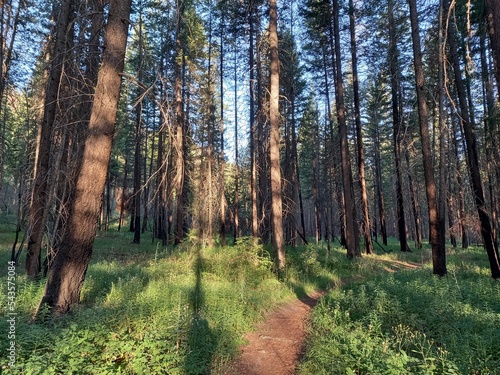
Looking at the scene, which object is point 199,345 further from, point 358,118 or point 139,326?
point 358,118

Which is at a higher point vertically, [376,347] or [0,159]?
[0,159]

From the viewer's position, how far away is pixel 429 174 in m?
10.3

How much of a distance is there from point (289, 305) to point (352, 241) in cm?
767

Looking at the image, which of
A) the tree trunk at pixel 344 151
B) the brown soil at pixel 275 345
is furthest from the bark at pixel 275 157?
the tree trunk at pixel 344 151

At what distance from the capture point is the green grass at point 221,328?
3.60 meters

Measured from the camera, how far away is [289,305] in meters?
7.96

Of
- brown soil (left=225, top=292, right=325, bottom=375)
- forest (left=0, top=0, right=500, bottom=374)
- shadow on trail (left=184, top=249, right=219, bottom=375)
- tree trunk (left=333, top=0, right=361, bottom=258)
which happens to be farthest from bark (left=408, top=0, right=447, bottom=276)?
shadow on trail (left=184, top=249, right=219, bottom=375)

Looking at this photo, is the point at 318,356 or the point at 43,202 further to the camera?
the point at 43,202

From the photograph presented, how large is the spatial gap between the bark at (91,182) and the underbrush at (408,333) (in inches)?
153

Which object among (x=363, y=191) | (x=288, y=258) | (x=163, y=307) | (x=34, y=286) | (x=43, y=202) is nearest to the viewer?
(x=163, y=307)

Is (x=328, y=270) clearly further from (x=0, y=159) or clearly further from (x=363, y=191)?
(x=0, y=159)

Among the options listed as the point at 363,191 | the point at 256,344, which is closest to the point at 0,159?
the point at 256,344

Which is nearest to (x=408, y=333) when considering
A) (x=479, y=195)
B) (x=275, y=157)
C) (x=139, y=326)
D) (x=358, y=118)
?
(x=139, y=326)

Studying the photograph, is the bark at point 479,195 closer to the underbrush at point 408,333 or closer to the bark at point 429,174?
the bark at point 429,174
